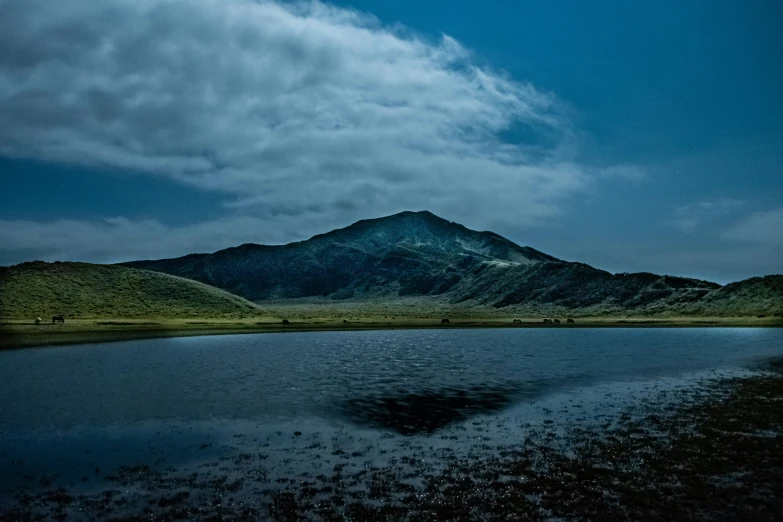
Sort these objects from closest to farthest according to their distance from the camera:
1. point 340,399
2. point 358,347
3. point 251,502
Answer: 1. point 251,502
2. point 340,399
3. point 358,347

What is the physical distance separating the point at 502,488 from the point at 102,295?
5665 inches

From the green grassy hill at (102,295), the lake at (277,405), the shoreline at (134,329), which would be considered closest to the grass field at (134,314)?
the green grassy hill at (102,295)

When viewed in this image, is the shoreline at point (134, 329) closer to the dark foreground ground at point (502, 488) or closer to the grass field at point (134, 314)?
the grass field at point (134, 314)

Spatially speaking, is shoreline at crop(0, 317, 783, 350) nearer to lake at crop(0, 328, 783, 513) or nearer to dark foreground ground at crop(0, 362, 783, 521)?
lake at crop(0, 328, 783, 513)

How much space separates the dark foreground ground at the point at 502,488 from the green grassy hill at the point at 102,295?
108 m

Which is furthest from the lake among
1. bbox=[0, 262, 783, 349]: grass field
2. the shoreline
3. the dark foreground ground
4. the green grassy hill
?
the green grassy hill

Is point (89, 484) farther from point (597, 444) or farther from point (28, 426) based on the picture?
point (597, 444)

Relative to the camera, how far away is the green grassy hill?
120 meters

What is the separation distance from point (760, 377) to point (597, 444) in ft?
85.4

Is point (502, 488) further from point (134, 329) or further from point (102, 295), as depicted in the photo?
point (102, 295)

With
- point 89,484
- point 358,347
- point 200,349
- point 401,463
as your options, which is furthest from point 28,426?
point 358,347

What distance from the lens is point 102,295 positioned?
136000 millimetres

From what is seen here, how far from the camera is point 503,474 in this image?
17406 millimetres

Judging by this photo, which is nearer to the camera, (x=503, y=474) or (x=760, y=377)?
(x=503, y=474)
